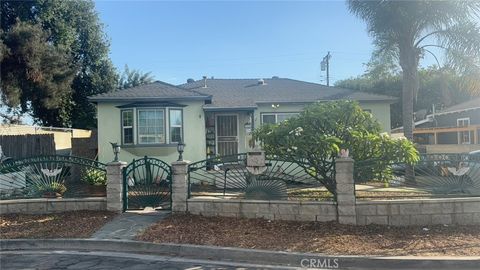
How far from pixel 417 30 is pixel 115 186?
1169 centimetres

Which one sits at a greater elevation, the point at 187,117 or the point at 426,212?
the point at 187,117

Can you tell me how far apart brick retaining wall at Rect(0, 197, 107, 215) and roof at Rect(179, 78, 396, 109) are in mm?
7081

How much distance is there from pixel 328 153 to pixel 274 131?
125 centimetres

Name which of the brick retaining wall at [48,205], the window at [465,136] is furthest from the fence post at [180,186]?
the window at [465,136]

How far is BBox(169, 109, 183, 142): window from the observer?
15.5m

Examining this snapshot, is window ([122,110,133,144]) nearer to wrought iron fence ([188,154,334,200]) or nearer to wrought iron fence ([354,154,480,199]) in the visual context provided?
wrought iron fence ([188,154,334,200])

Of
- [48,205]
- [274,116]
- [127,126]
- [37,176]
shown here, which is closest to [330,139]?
[48,205]

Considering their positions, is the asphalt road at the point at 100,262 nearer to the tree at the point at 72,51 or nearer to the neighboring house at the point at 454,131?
the tree at the point at 72,51

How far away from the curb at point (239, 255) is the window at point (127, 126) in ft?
25.8

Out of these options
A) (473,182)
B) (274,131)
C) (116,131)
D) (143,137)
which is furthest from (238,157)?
(116,131)

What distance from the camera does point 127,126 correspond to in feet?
50.7

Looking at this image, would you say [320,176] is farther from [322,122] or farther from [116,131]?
[116,131]

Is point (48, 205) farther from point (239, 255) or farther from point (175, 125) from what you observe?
point (175, 125)

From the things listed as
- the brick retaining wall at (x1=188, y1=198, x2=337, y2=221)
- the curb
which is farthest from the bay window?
the curb
